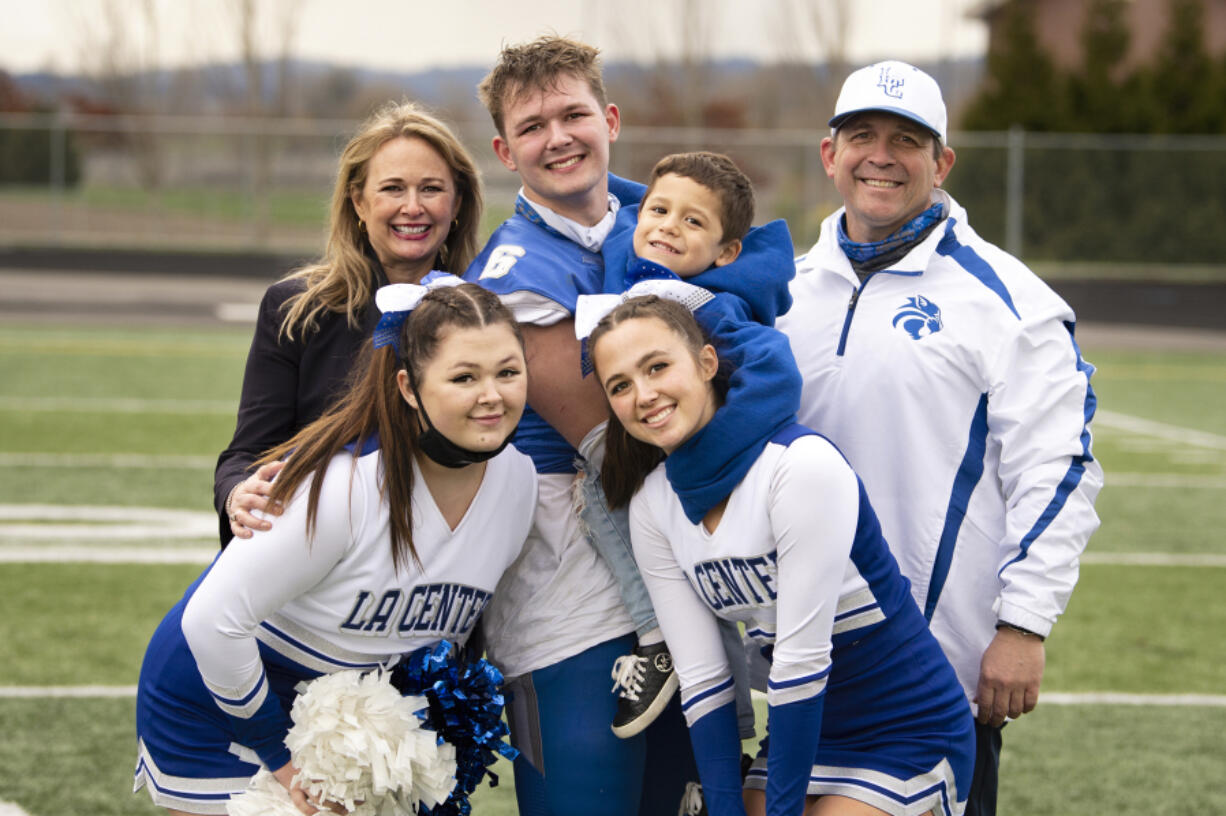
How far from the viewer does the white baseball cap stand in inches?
109

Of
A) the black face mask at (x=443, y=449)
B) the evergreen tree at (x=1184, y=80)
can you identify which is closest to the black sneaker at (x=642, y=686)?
the black face mask at (x=443, y=449)

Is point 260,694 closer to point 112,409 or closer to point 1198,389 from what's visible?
point 112,409

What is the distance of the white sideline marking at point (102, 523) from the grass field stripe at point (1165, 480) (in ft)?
18.6

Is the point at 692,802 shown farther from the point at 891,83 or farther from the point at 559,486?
the point at 891,83

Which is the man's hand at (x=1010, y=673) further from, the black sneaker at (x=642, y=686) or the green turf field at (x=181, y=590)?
the green turf field at (x=181, y=590)

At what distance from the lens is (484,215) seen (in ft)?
10.2

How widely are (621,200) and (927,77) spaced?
0.72m

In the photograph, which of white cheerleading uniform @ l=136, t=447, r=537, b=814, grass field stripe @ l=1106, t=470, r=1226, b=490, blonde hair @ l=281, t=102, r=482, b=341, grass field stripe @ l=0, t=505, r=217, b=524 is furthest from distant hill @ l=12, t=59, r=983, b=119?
white cheerleading uniform @ l=136, t=447, r=537, b=814

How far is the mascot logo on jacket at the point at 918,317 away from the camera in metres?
2.73

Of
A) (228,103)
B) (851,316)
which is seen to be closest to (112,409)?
(851,316)

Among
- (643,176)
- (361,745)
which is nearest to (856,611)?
(361,745)

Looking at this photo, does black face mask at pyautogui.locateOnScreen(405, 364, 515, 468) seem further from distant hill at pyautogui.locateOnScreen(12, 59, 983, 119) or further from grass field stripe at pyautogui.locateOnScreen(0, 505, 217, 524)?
distant hill at pyautogui.locateOnScreen(12, 59, 983, 119)

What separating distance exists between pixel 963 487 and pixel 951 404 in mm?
177

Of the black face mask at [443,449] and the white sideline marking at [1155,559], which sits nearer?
the black face mask at [443,449]
